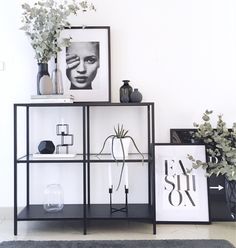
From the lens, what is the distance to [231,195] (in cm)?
248

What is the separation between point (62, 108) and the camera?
2.71 m

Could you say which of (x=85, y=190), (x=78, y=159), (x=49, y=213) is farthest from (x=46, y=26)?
(x=49, y=213)

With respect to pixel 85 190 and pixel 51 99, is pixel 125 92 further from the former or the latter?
pixel 85 190

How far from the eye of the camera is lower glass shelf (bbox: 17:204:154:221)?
7.75ft

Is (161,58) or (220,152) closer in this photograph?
(220,152)

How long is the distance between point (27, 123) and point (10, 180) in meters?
0.49

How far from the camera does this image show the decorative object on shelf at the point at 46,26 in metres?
2.45

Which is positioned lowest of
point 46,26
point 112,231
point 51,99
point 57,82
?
point 112,231

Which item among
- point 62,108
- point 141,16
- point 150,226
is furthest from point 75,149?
point 141,16

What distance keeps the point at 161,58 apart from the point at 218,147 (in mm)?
843

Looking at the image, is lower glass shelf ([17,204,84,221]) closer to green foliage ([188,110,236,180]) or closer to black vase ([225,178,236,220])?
green foliage ([188,110,236,180])

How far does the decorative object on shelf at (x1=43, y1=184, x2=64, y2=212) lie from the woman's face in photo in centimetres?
81

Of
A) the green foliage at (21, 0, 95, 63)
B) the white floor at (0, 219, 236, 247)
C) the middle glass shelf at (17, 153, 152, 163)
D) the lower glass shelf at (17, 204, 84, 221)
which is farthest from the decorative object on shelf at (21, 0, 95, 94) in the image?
the white floor at (0, 219, 236, 247)

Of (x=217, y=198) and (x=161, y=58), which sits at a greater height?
(x=161, y=58)
